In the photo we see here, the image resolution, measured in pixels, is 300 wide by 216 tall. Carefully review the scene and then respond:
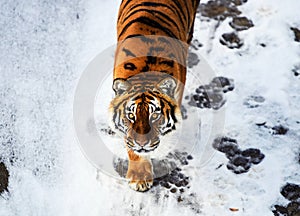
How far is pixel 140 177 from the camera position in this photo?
2.20m

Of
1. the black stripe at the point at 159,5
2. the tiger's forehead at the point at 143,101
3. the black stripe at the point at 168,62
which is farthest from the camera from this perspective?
the black stripe at the point at 159,5

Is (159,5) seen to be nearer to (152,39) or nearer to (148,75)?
(152,39)

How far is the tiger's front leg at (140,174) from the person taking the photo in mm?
2188

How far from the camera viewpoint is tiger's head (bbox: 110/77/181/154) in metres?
1.85

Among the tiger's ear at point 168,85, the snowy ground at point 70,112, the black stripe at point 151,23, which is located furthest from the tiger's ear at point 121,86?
the snowy ground at point 70,112

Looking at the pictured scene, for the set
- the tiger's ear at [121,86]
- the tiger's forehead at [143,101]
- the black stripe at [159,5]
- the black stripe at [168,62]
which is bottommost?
the tiger's forehead at [143,101]

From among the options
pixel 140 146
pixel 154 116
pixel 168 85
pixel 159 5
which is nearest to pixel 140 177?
pixel 140 146

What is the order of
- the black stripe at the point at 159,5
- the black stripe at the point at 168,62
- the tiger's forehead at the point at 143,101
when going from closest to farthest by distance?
1. the tiger's forehead at the point at 143,101
2. the black stripe at the point at 168,62
3. the black stripe at the point at 159,5

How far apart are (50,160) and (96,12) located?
1.14m

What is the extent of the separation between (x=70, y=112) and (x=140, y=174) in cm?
61

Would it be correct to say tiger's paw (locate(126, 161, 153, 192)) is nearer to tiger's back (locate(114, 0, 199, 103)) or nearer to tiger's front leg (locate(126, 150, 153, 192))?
tiger's front leg (locate(126, 150, 153, 192))

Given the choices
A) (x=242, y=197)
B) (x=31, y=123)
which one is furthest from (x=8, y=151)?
(x=242, y=197)

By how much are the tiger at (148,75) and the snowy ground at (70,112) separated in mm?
346

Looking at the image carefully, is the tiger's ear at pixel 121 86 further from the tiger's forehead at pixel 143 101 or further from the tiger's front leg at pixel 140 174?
the tiger's front leg at pixel 140 174
